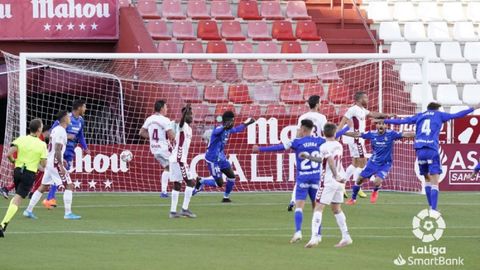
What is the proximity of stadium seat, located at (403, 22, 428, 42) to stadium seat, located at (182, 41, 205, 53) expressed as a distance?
6.56m

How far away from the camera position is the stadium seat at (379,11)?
33.9 m

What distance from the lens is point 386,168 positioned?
2272cm

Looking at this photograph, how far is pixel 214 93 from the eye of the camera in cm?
2905

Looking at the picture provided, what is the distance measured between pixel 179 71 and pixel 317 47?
404 centimetres

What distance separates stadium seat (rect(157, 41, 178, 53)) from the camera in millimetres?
30047

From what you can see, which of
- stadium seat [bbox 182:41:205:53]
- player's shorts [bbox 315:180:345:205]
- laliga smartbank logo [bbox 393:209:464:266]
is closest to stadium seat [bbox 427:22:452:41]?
stadium seat [bbox 182:41:205:53]

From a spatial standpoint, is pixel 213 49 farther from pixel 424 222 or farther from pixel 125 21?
pixel 424 222

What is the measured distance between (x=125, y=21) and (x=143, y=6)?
2.24 metres

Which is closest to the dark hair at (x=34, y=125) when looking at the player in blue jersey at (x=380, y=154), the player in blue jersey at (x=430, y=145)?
the player in blue jersey at (x=430, y=145)

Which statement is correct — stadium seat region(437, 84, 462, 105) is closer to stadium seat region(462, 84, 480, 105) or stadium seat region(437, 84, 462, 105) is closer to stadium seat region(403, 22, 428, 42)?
stadium seat region(462, 84, 480, 105)

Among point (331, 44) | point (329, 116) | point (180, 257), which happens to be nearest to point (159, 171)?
point (329, 116)

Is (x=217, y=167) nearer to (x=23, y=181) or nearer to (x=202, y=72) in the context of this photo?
(x=23, y=181)

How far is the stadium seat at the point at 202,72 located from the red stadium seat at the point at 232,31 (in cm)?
179

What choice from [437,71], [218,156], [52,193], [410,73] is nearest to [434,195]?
[218,156]
